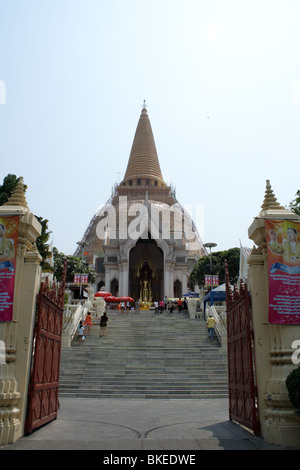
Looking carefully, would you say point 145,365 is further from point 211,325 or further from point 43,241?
point 43,241

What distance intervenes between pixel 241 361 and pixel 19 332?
4124mm

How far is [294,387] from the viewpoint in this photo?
6.20 m

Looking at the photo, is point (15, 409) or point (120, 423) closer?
point (15, 409)

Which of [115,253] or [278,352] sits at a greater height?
[115,253]

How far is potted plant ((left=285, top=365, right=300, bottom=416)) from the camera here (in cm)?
615

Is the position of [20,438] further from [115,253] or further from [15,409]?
[115,253]

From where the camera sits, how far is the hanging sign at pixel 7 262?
7.02 meters

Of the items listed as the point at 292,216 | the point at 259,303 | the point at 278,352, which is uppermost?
the point at 292,216

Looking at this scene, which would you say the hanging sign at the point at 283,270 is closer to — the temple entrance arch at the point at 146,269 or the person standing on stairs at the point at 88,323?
the person standing on stairs at the point at 88,323

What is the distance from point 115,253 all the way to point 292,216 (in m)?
32.6

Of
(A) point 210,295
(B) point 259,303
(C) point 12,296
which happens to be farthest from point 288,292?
(A) point 210,295

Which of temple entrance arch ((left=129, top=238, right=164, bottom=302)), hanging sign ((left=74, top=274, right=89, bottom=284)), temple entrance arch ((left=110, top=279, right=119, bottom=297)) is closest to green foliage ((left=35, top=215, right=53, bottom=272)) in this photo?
hanging sign ((left=74, top=274, right=89, bottom=284))

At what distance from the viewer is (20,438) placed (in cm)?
672

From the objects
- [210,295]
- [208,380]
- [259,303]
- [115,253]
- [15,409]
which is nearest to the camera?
[15,409]
